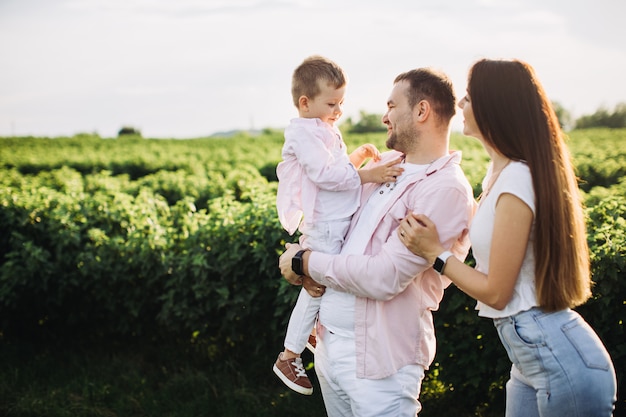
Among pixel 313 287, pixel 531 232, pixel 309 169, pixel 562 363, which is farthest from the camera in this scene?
pixel 309 169

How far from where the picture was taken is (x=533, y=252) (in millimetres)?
2475

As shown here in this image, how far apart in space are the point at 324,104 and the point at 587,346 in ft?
5.70

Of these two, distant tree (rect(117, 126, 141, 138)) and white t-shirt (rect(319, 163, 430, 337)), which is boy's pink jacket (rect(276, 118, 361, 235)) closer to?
white t-shirt (rect(319, 163, 430, 337))

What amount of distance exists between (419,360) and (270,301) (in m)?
2.48

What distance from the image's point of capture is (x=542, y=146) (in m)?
2.45

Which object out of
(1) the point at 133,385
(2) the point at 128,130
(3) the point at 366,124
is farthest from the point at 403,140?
(2) the point at 128,130

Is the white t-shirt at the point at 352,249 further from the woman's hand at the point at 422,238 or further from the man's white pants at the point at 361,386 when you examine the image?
the woman's hand at the point at 422,238

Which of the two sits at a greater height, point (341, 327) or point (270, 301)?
point (341, 327)

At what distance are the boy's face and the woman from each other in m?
0.91

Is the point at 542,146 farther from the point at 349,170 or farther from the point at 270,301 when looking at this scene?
the point at 270,301

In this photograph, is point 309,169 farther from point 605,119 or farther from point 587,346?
point 605,119

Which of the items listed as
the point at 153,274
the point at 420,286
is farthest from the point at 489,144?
the point at 153,274

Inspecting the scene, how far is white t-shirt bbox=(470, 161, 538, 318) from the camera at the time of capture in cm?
242

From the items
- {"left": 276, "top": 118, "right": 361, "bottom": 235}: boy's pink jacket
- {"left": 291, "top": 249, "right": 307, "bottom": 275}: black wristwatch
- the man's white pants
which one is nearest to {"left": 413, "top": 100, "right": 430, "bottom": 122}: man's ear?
{"left": 276, "top": 118, "right": 361, "bottom": 235}: boy's pink jacket
